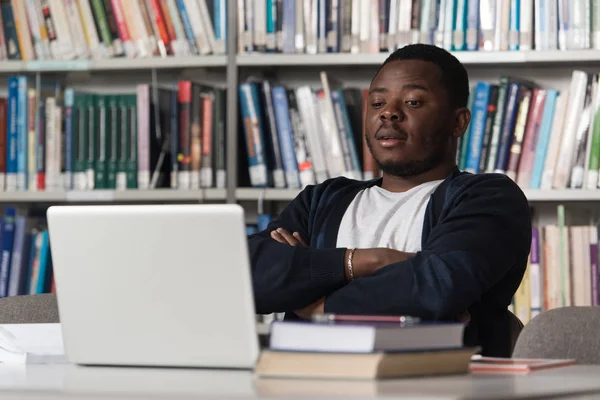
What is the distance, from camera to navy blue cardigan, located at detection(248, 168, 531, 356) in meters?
1.75

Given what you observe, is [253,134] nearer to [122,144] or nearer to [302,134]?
[302,134]

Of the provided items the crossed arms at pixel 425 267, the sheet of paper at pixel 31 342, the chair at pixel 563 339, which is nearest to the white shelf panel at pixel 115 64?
the crossed arms at pixel 425 267

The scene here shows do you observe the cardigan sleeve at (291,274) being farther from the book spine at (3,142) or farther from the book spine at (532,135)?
the book spine at (3,142)

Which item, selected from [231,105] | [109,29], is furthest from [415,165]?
[109,29]

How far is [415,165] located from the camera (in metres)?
2.05

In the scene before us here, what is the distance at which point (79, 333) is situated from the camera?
1144 mm

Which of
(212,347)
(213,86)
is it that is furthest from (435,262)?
(213,86)

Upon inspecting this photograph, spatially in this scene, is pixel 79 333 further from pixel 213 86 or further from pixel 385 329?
pixel 213 86

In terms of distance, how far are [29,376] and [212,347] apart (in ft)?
0.68

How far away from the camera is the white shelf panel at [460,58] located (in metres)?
2.85

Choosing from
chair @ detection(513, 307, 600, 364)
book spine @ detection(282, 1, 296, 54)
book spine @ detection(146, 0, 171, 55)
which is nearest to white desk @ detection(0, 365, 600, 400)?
chair @ detection(513, 307, 600, 364)

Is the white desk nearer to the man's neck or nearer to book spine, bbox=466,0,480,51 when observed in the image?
the man's neck

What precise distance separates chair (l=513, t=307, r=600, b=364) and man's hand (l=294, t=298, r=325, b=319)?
0.38m

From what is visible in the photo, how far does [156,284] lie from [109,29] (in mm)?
2232
